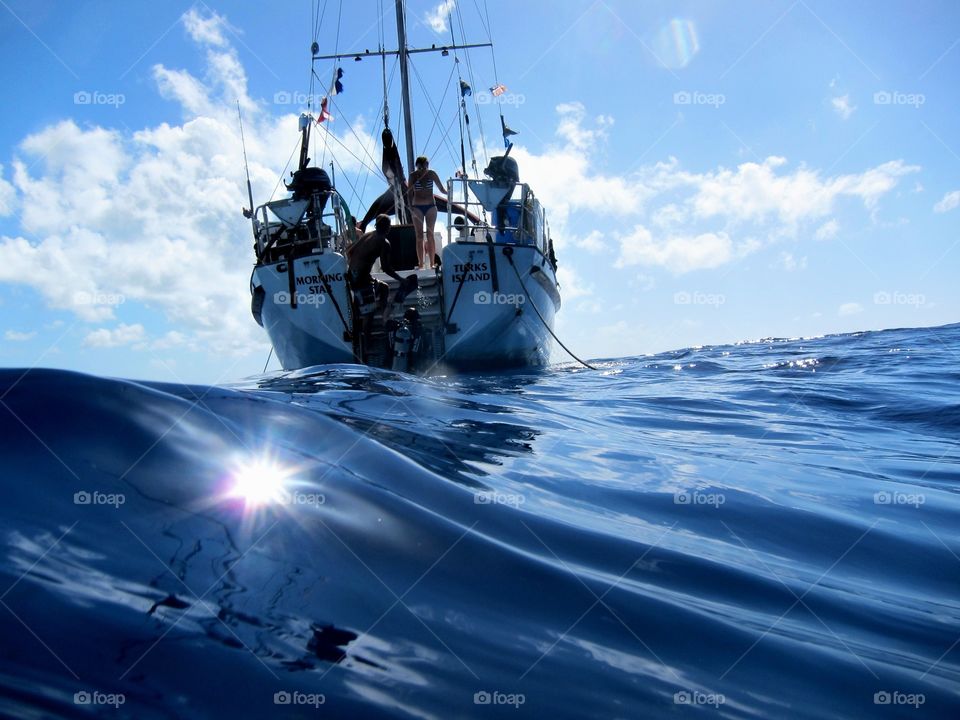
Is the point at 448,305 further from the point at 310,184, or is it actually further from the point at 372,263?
the point at 310,184

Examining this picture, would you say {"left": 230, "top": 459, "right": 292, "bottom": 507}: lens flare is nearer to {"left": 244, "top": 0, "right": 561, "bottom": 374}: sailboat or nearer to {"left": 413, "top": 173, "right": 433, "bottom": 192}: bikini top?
{"left": 244, "top": 0, "right": 561, "bottom": 374}: sailboat

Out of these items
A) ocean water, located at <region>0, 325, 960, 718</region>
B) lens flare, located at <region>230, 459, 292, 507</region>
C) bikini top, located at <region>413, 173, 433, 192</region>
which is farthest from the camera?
bikini top, located at <region>413, 173, 433, 192</region>

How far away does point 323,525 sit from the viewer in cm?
143

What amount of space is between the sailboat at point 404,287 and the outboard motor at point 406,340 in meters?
0.02

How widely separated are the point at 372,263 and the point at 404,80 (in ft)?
27.3

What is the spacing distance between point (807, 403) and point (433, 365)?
576 centimetres

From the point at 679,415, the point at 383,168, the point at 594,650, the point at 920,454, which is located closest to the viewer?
the point at 594,650

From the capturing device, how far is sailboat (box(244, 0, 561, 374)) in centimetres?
979

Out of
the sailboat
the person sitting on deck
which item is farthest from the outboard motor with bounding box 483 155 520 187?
the person sitting on deck

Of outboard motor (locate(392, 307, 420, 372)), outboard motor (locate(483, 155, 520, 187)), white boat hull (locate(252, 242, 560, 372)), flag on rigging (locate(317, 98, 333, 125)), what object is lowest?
outboard motor (locate(392, 307, 420, 372))

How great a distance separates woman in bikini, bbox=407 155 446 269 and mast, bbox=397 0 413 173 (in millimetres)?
4173

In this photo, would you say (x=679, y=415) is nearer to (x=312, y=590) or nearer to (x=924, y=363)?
(x=312, y=590)

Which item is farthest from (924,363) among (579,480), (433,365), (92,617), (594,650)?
(92,617)

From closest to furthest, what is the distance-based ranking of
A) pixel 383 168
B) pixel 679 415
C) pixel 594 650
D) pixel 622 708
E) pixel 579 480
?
pixel 622 708
pixel 594 650
pixel 579 480
pixel 679 415
pixel 383 168
